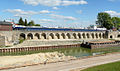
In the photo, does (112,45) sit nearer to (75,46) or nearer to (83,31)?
(75,46)

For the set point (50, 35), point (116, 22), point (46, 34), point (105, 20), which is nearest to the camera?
point (46, 34)

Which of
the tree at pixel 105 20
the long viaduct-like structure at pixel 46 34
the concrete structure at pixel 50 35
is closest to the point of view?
the long viaduct-like structure at pixel 46 34

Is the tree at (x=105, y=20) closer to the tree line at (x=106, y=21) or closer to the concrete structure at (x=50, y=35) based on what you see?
the tree line at (x=106, y=21)

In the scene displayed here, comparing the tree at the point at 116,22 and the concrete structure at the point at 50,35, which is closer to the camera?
the concrete structure at the point at 50,35

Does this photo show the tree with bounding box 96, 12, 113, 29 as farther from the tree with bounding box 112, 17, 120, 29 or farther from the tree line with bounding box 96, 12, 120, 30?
the tree with bounding box 112, 17, 120, 29

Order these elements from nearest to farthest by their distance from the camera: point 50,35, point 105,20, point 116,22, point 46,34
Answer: point 46,34, point 50,35, point 105,20, point 116,22

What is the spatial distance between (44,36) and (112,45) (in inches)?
1421

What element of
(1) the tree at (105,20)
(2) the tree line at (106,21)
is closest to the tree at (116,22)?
(2) the tree line at (106,21)

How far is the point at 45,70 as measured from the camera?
2116cm

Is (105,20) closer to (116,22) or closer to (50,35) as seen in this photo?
(116,22)

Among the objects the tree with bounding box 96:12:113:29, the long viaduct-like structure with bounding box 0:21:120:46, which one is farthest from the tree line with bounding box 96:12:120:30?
the long viaduct-like structure with bounding box 0:21:120:46

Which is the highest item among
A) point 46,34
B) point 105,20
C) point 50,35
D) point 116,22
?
point 105,20

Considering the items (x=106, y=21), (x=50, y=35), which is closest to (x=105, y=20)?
(x=106, y=21)

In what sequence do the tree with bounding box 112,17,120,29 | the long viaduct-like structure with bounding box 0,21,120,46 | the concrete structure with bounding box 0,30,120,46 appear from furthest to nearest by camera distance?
1. the tree with bounding box 112,17,120,29
2. the concrete structure with bounding box 0,30,120,46
3. the long viaduct-like structure with bounding box 0,21,120,46
